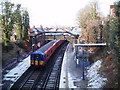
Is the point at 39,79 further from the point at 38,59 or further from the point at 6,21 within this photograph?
the point at 6,21

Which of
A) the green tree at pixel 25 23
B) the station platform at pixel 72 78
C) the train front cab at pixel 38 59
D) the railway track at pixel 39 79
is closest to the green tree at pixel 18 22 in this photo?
the green tree at pixel 25 23

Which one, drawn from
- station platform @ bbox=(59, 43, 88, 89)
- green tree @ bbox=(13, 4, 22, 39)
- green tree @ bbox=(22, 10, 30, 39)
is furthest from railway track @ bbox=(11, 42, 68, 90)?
green tree @ bbox=(22, 10, 30, 39)

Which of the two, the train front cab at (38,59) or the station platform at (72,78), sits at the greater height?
the train front cab at (38,59)

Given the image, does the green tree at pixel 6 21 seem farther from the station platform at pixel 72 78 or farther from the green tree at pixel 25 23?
the station platform at pixel 72 78

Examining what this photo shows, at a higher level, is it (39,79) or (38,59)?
(38,59)

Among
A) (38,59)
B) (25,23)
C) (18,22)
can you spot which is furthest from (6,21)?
(38,59)

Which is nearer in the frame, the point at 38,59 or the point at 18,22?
the point at 38,59

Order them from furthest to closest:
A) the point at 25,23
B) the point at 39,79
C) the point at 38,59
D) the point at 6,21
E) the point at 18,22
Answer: the point at 25,23 < the point at 18,22 < the point at 6,21 < the point at 38,59 < the point at 39,79

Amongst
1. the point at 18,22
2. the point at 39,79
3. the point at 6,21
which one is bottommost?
the point at 39,79

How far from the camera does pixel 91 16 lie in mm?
31828

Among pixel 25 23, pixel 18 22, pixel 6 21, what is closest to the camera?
pixel 6 21

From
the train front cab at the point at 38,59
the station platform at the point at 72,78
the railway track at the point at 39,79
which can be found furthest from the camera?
the train front cab at the point at 38,59

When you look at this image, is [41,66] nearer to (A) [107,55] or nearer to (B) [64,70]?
(B) [64,70]

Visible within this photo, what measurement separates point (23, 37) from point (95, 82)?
77.2 ft
